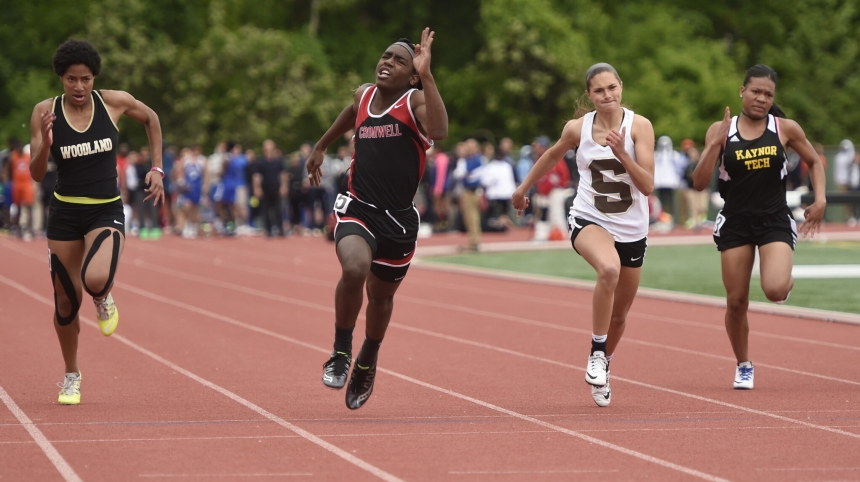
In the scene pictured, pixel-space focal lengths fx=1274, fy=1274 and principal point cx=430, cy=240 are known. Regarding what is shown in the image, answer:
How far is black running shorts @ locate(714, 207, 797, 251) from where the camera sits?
824cm

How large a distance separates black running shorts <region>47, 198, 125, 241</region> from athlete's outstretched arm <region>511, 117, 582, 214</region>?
2.49 metres

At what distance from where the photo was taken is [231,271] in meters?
19.1

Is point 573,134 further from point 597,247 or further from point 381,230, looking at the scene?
point 381,230

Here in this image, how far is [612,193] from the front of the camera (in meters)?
7.74

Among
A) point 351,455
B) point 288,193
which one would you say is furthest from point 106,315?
point 288,193

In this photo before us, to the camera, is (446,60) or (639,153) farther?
(446,60)

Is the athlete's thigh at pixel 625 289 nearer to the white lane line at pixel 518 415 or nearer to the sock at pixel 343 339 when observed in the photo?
the white lane line at pixel 518 415

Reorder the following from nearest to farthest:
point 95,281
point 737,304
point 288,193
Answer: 1. point 95,281
2. point 737,304
3. point 288,193

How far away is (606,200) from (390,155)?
1.49m

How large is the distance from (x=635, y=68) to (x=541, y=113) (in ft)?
15.2

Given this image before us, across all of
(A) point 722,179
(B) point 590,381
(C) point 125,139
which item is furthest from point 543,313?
(C) point 125,139

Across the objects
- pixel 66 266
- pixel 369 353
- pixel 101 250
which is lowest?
pixel 369 353

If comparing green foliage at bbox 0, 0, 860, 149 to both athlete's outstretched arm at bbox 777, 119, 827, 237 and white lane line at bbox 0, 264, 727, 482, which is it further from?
athlete's outstretched arm at bbox 777, 119, 827, 237

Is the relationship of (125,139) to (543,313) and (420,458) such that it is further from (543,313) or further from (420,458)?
(420,458)
